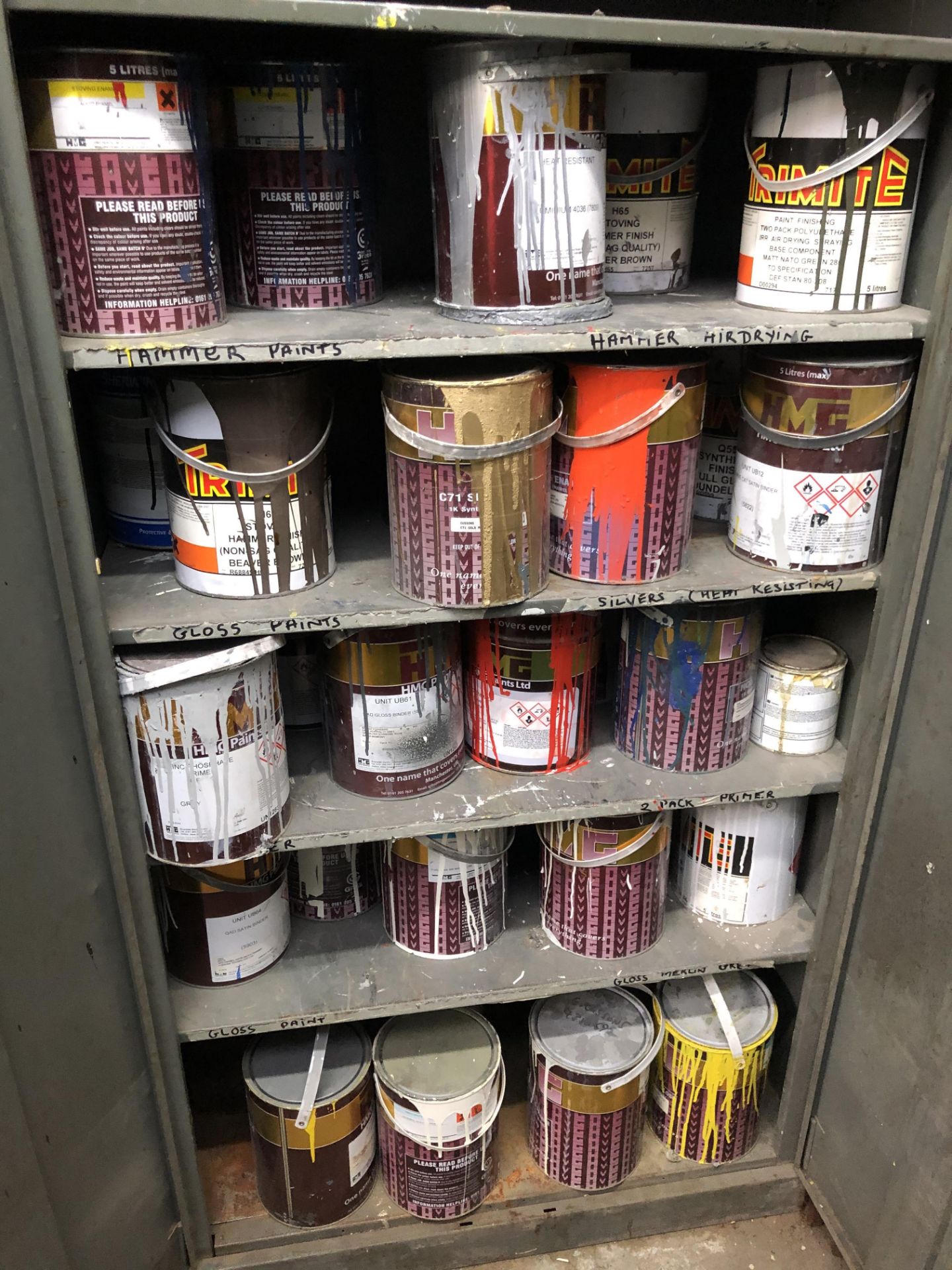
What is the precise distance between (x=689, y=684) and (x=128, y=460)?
88 cm

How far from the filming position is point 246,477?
123cm

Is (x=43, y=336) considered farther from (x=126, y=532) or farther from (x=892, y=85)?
(x=892, y=85)

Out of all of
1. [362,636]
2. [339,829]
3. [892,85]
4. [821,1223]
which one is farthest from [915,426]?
[821,1223]

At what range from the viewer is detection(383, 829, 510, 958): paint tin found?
1587 millimetres

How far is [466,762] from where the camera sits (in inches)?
62.8

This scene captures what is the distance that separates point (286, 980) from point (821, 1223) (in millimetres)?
1075

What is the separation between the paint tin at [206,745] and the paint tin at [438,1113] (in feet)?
1.81

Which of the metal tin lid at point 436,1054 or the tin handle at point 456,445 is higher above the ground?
the tin handle at point 456,445

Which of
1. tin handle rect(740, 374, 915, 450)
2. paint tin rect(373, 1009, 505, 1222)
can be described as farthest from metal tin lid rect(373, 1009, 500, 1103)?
tin handle rect(740, 374, 915, 450)

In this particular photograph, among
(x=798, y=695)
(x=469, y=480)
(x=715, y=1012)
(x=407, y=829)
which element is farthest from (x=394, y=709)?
(x=715, y=1012)

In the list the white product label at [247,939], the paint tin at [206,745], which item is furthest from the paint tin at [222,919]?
the paint tin at [206,745]

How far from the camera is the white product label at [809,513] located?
134cm

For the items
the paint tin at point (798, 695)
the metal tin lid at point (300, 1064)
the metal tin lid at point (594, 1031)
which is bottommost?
the metal tin lid at point (300, 1064)

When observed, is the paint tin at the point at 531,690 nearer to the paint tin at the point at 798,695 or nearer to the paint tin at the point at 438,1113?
the paint tin at the point at 798,695
